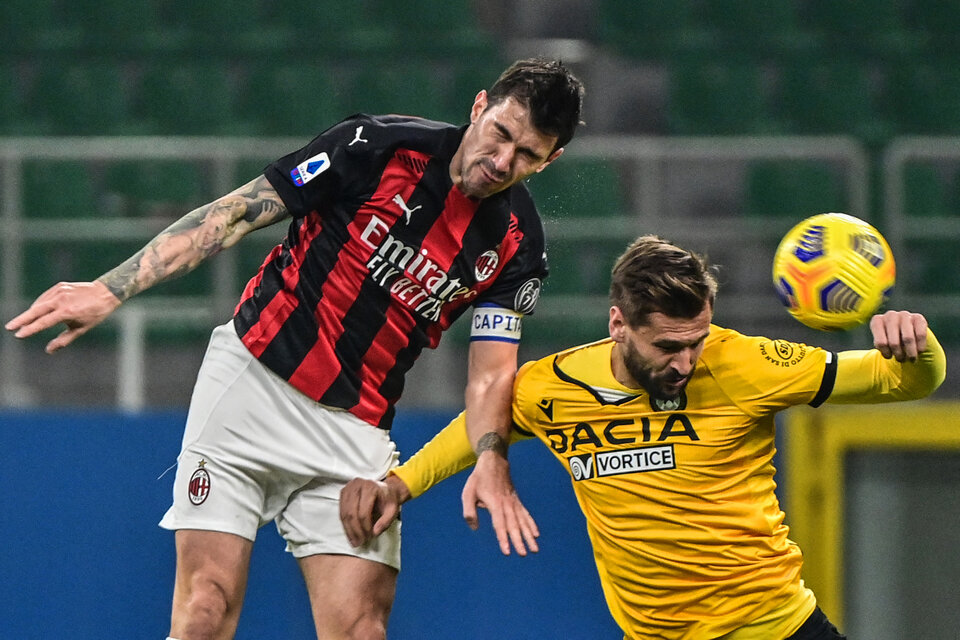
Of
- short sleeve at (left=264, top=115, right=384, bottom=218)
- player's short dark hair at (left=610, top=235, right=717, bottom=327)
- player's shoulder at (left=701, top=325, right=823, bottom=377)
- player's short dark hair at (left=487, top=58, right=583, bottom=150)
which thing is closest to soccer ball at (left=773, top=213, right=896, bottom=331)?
player's shoulder at (left=701, top=325, right=823, bottom=377)

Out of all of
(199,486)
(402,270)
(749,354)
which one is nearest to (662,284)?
(749,354)

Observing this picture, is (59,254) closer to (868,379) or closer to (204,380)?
(204,380)

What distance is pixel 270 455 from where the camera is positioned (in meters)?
3.04

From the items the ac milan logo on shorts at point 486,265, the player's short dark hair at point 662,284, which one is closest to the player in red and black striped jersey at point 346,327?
the ac milan logo on shorts at point 486,265

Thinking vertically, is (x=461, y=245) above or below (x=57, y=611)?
above

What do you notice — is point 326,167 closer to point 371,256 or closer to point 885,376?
point 371,256

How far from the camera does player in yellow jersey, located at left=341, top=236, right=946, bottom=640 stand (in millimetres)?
2688

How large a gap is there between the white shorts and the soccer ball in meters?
1.09

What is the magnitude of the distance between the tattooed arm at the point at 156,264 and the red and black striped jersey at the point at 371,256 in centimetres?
7

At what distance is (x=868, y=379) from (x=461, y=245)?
0.98 m

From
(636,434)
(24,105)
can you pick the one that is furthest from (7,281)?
(636,434)

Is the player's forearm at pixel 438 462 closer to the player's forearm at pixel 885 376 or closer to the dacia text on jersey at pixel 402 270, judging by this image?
the dacia text on jersey at pixel 402 270

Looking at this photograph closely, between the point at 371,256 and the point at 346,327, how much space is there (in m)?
0.18

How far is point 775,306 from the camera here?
591 centimetres
